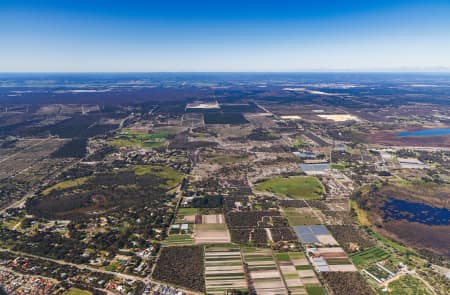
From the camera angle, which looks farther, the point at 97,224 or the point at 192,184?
the point at 192,184

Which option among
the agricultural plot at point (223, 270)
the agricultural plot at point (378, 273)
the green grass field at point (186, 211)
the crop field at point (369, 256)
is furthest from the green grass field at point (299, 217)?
the green grass field at point (186, 211)

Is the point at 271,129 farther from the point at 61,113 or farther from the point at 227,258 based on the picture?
the point at 61,113

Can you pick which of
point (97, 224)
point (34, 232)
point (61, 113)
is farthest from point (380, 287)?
point (61, 113)

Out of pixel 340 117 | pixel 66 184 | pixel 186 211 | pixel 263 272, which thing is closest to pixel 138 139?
pixel 66 184

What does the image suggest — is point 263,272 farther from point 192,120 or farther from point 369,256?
point 192,120

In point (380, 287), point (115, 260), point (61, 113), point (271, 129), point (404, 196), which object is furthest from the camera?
point (61, 113)

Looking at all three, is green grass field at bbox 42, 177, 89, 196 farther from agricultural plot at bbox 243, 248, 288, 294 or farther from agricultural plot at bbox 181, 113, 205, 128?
agricultural plot at bbox 181, 113, 205, 128

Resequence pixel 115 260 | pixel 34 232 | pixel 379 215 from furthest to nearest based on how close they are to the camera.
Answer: pixel 379 215
pixel 34 232
pixel 115 260
